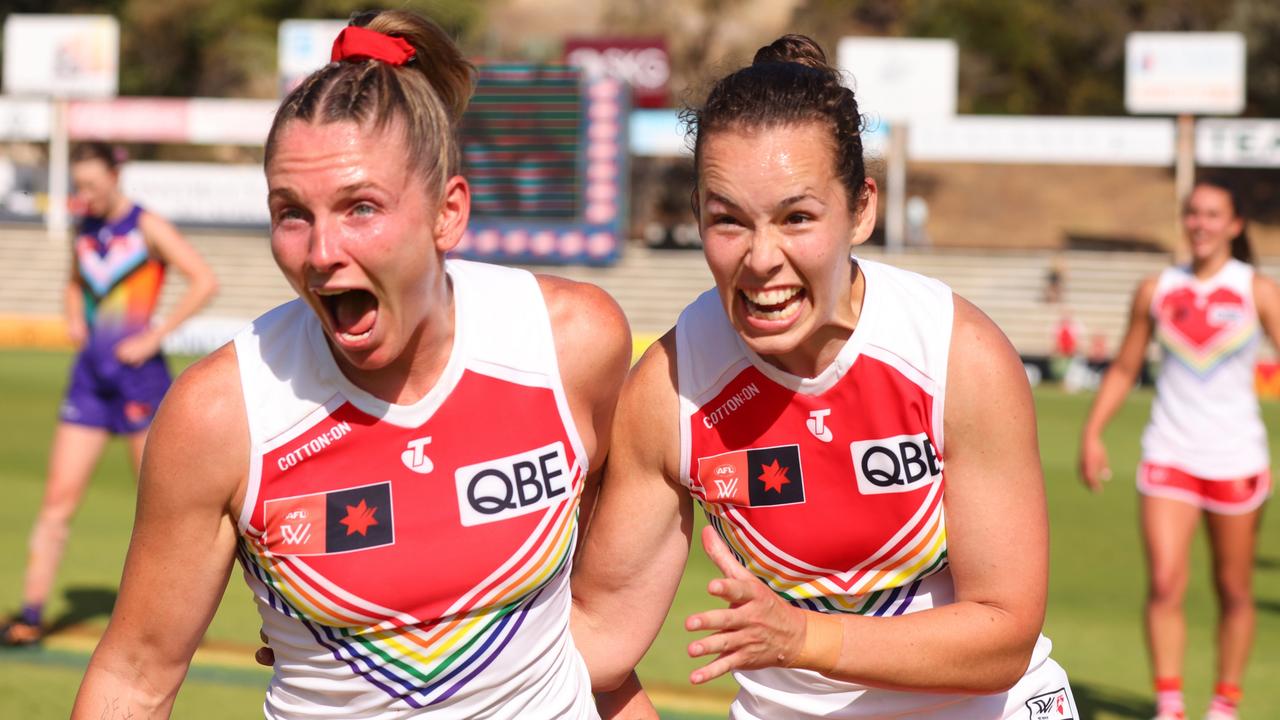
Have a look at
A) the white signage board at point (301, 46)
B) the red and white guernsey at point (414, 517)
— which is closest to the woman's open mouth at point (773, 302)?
the red and white guernsey at point (414, 517)

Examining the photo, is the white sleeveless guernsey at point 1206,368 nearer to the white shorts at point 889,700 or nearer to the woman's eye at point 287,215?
the white shorts at point 889,700

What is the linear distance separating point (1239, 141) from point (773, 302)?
107 ft

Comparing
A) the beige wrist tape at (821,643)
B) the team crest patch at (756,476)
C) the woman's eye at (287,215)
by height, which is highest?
the woman's eye at (287,215)

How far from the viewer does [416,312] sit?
282cm

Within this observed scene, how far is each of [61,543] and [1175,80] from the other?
28.1 m

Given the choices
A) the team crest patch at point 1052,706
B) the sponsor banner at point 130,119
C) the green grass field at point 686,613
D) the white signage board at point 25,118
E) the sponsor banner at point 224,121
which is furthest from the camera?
the white signage board at point 25,118

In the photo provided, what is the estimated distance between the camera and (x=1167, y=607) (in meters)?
6.42

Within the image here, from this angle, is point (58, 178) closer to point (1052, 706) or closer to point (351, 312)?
point (351, 312)

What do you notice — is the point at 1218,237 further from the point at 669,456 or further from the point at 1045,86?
the point at 1045,86

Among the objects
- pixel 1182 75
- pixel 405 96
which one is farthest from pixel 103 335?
pixel 1182 75

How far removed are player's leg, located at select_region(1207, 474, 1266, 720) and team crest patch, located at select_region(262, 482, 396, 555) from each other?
4.72m

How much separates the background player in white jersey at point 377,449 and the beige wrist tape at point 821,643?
1.90 feet

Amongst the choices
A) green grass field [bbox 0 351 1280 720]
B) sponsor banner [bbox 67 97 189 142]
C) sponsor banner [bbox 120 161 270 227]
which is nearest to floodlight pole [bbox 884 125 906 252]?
sponsor banner [bbox 120 161 270 227]

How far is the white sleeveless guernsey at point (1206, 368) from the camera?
6746 millimetres
